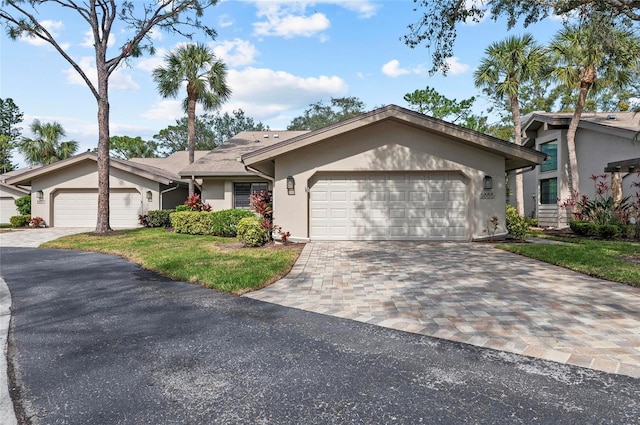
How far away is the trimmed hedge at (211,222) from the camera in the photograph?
13188mm

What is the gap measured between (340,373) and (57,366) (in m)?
2.39

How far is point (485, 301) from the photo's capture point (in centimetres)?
483

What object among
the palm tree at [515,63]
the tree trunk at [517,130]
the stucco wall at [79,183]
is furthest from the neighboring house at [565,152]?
the stucco wall at [79,183]

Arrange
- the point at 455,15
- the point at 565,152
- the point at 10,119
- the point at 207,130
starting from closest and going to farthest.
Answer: the point at 455,15 → the point at 565,152 → the point at 10,119 → the point at 207,130

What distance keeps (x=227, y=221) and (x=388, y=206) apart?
5.92 meters

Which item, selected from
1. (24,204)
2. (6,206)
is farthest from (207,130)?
(24,204)

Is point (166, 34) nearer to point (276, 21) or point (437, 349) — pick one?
point (276, 21)

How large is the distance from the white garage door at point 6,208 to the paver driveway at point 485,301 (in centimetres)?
2244

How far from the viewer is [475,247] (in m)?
9.70

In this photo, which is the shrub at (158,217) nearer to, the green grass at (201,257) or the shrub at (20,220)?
the green grass at (201,257)

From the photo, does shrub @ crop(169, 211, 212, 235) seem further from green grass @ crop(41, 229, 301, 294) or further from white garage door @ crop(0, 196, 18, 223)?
white garage door @ crop(0, 196, 18, 223)

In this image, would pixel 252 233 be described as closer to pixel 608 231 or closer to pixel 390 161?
pixel 390 161

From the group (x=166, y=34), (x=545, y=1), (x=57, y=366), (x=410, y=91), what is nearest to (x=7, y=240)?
(x=166, y=34)

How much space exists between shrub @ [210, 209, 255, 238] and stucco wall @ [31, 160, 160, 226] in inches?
230
